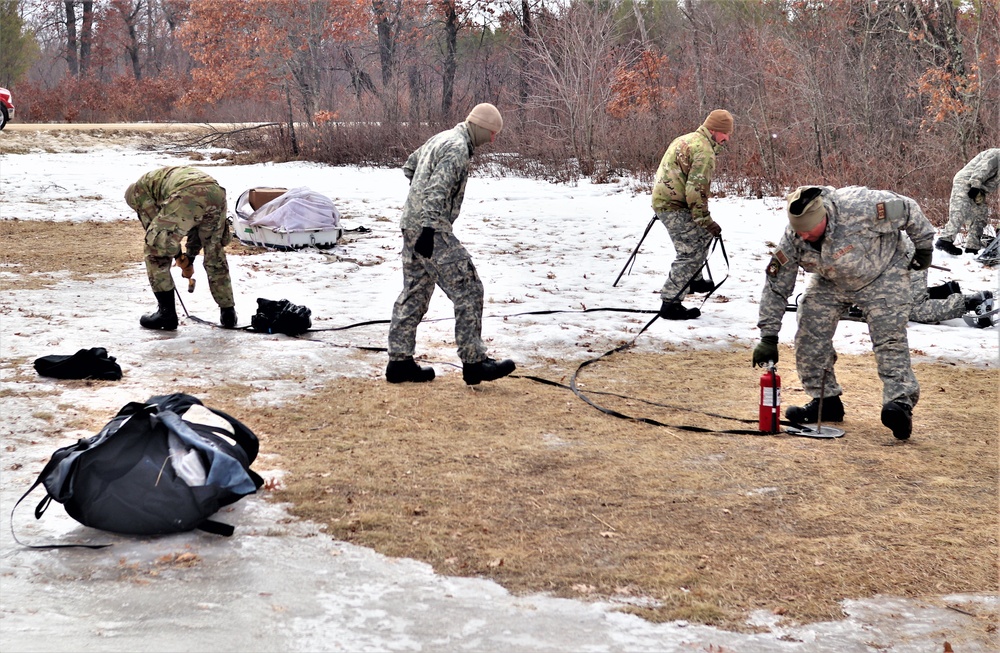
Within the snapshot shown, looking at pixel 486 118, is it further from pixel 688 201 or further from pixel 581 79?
pixel 581 79

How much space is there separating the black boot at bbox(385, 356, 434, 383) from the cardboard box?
736 centimetres

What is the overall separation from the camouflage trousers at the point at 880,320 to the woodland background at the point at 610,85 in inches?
369

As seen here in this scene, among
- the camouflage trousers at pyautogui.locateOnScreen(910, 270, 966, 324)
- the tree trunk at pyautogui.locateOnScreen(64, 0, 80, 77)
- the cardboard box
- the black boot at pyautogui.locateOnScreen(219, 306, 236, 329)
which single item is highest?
the tree trunk at pyautogui.locateOnScreen(64, 0, 80, 77)

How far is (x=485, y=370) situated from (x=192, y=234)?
3205mm

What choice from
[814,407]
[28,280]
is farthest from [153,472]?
[28,280]

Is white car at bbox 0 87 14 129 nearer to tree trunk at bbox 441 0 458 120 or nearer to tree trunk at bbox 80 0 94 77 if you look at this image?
tree trunk at bbox 441 0 458 120

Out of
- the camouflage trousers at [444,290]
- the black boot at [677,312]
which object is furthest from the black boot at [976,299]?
the camouflage trousers at [444,290]

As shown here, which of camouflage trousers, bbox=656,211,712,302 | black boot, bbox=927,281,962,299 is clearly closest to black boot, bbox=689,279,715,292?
camouflage trousers, bbox=656,211,712,302

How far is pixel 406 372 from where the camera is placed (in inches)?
297

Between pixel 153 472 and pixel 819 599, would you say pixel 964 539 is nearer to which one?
pixel 819 599

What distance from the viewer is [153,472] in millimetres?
4516

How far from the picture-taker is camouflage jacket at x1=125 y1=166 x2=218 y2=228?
28.2 ft

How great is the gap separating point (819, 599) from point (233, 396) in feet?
14.1

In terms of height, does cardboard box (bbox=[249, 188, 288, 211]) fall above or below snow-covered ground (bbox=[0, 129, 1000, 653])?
above
